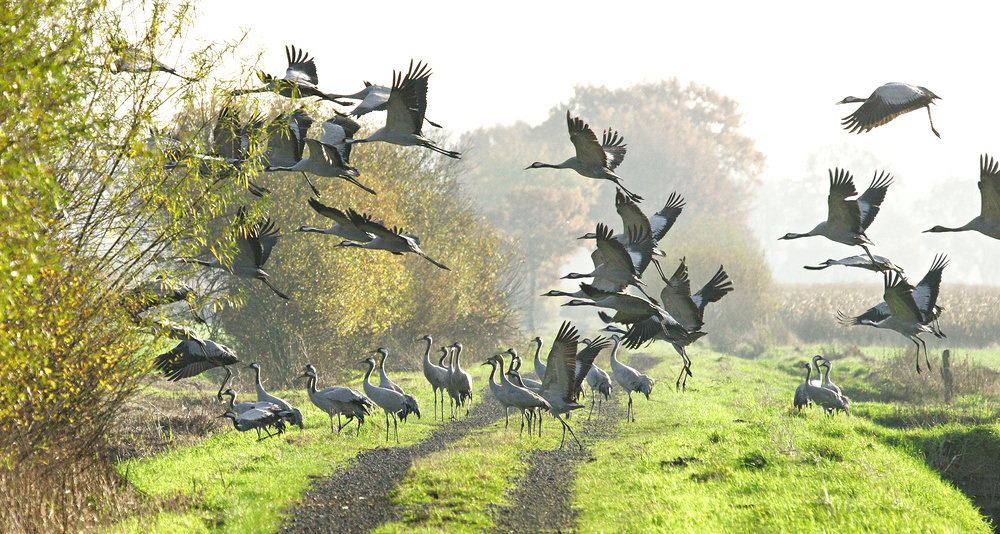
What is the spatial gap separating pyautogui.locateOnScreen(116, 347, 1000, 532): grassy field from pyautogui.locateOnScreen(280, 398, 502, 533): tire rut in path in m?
0.23

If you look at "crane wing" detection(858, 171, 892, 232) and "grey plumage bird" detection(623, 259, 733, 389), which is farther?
"grey plumage bird" detection(623, 259, 733, 389)

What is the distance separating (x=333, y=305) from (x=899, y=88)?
18.0 meters

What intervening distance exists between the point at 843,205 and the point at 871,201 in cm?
139

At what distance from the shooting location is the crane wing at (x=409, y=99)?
356 inches

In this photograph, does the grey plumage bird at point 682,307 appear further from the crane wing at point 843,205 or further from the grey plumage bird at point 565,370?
the crane wing at point 843,205

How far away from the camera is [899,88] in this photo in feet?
36.5

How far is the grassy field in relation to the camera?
8758 millimetres

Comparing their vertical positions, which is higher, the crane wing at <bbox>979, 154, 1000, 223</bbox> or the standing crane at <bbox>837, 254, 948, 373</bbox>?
the crane wing at <bbox>979, 154, 1000, 223</bbox>

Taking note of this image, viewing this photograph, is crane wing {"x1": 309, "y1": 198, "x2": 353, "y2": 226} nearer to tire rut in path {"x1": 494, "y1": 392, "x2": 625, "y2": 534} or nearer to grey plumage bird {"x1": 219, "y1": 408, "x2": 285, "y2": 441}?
tire rut in path {"x1": 494, "y1": 392, "x2": 625, "y2": 534}

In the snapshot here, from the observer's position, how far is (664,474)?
10.9 meters

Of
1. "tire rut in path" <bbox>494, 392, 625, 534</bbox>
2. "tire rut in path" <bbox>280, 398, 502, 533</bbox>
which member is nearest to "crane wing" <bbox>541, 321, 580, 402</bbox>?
"tire rut in path" <bbox>494, 392, 625, 534</bbox>

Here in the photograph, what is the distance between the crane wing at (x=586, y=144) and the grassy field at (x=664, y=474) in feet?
15.8

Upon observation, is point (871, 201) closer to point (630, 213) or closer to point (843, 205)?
point (843, 205)

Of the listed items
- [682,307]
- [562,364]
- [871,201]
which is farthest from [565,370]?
[871,201]
